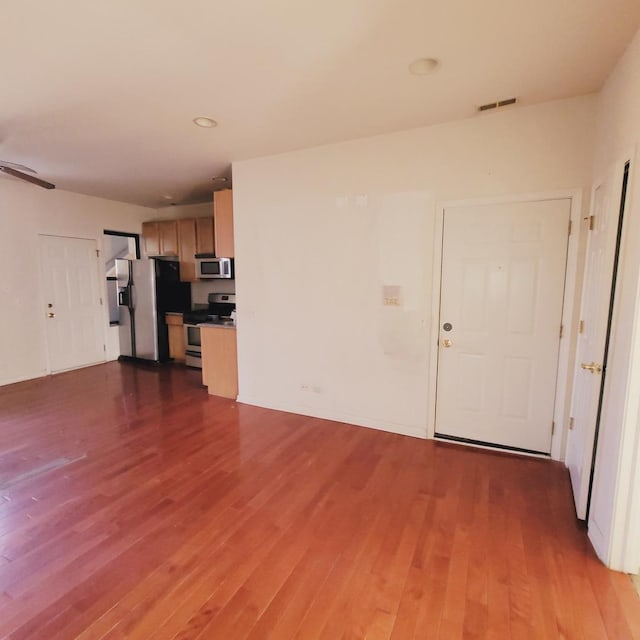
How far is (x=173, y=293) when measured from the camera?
19.1 ft

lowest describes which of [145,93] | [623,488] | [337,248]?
[623,488]

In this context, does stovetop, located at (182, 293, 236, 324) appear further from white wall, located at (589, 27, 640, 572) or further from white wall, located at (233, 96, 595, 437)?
white wall, located at (589, 27, 640, 572)

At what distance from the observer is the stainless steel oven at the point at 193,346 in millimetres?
5402

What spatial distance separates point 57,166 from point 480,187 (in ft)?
14.1

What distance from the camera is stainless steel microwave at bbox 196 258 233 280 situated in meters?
4.90

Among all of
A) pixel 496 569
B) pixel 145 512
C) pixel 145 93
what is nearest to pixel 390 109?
pixel 145 93

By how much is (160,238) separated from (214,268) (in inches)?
61.5

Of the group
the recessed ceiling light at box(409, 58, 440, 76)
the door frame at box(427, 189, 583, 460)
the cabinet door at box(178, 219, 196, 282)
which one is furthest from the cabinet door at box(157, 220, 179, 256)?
the recessed ceiling light at box(409, 58, 440, 76)

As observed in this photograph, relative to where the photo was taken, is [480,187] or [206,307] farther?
[206,307]

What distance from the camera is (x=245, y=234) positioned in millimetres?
3809

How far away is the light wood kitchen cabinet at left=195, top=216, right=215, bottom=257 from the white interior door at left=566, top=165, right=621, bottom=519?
183 inches

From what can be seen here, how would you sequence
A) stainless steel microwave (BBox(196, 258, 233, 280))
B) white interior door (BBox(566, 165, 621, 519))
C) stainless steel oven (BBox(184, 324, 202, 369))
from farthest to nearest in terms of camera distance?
stainless steel oven (BBox(184, 324, 202, 369)), stainless steel microwave (BBox(196, 258, 233, 280)), white interior door (BBox(566, 165, 621, 519))

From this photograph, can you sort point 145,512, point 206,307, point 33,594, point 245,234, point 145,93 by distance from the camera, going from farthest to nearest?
point 206,307 → point 245,234 → point 145,93 → point 145,512 → point 33,594

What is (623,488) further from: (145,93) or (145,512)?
(145,93)
